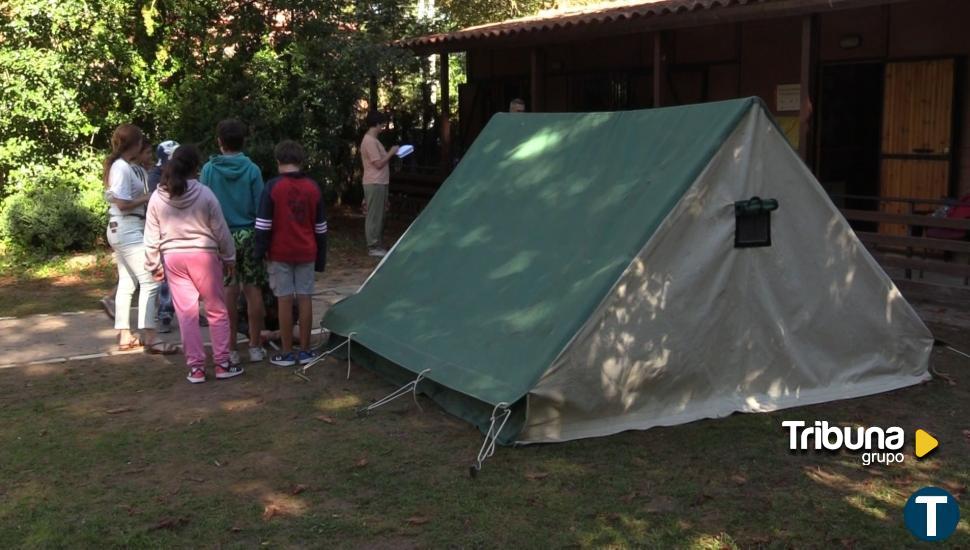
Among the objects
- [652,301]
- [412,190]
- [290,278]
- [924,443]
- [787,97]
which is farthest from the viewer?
[412,190]

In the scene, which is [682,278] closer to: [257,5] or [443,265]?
[443,265]

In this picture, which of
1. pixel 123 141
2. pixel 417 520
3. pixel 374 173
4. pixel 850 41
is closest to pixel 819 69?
pixel 850 41

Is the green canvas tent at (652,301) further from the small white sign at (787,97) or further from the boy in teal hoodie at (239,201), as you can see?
the small white sign at (787,97)

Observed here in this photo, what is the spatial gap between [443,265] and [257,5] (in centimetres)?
861

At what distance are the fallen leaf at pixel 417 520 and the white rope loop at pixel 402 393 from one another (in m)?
1.45

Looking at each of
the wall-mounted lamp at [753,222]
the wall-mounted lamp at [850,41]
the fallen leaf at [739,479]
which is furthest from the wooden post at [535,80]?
the fallen leaf at [739,479]

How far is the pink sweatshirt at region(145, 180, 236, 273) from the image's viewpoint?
6012mm

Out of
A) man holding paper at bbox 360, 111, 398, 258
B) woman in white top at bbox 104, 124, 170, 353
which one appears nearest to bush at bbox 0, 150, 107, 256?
man holding paper at bbox 360, 111, 398, 258

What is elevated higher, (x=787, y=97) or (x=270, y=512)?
(x=787, y=97)

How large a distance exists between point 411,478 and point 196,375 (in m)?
2.30

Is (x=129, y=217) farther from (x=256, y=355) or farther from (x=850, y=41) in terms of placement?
(x=850, y=41)

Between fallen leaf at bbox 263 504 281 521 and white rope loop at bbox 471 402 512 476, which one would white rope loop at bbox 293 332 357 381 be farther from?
fallen leaf at bbox 263 504 281 521

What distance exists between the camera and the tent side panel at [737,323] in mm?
5027

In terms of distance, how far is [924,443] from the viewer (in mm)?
4898
